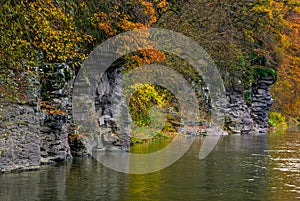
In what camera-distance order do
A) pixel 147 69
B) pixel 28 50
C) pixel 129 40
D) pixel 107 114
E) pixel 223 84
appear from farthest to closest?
1. pixel 223 84
2. pixel 147 69
3. pixel 107 114
4. pixel 129 40
5. pixel 28 50

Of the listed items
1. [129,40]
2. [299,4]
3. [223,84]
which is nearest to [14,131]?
[129,40]

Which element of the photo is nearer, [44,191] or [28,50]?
[28,50]

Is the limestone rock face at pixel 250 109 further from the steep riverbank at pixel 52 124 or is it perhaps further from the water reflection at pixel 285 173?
the steep riverbank at pixel 52 124

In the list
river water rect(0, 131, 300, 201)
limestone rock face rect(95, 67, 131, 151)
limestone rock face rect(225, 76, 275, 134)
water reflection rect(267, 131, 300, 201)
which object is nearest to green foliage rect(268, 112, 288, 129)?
limestone rock face rect(225, 76, 275, 134)

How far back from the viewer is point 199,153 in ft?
83.3

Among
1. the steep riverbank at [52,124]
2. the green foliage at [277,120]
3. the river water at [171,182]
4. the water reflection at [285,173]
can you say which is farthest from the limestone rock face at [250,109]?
the river water at [171,182]

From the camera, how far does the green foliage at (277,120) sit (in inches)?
2197

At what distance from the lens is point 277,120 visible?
5884cm

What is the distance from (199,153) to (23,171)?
9.24m

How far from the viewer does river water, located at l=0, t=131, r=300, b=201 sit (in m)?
14.6

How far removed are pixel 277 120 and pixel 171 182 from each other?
4388 cm

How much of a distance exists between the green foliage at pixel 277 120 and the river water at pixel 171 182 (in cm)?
3333

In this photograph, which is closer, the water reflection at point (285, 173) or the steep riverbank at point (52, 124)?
the water reflection at point (285, 173)

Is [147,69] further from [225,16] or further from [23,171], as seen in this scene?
[23,171]
